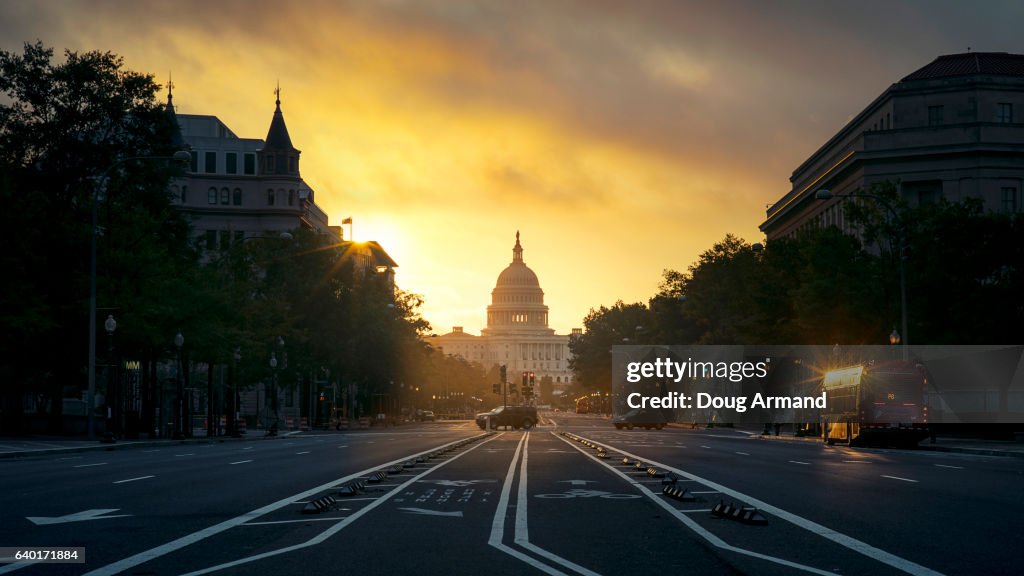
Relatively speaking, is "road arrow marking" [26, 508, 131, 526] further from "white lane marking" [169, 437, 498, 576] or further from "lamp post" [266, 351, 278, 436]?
"lamp post" [266, 351, 278, 436]

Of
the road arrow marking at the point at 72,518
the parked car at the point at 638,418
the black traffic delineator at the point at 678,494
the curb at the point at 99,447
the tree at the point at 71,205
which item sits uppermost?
the tree at the point at 71,205

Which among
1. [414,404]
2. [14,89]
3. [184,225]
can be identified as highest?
[14,89]

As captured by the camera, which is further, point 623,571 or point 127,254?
point 127,254

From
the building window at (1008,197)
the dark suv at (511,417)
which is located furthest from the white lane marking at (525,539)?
the building window at (1008,197)

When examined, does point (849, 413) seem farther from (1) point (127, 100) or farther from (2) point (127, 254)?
(1) point (127, 100)

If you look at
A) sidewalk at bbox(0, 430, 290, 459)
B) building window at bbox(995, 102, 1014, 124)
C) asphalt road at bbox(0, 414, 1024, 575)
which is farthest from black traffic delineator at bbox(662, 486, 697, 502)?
building window at bbox(995, 102, 1014, 124)

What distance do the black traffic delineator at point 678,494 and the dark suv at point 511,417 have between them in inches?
2746

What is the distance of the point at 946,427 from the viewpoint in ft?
205

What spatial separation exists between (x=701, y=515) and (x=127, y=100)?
52.7 meters

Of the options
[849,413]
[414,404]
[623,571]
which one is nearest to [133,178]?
[849,413]

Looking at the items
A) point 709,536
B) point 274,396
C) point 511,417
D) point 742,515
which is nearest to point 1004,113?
point 511,417

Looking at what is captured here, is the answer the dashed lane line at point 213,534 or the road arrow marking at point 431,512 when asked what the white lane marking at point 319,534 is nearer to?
the dashed lane line at point 213,534

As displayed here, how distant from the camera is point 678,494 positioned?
18.0 metres

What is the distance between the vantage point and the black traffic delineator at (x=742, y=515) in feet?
46.3
